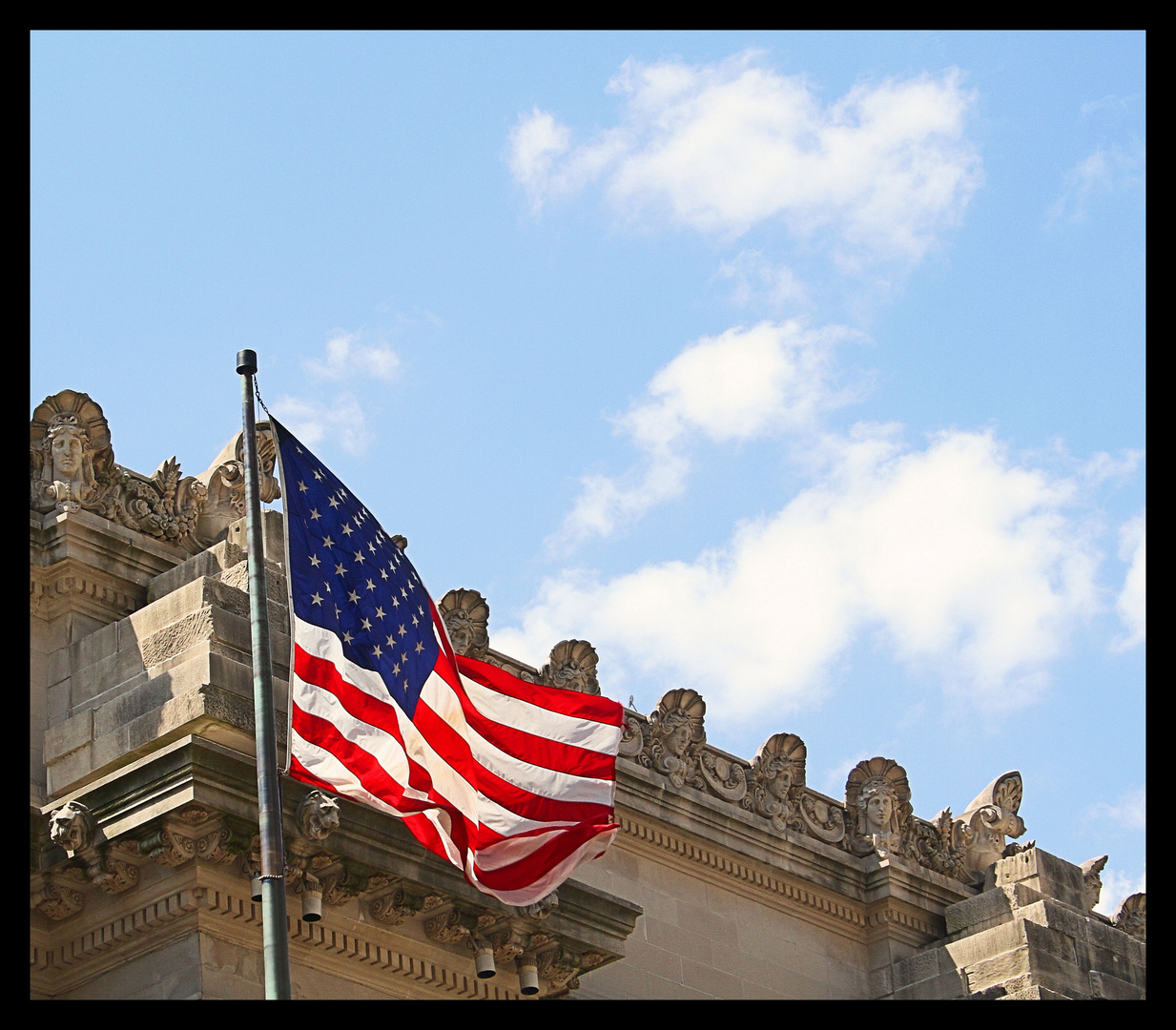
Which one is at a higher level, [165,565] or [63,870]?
[165,565]

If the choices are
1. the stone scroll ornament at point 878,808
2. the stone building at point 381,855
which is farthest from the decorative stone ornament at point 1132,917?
the stone scroll ornament at point 878,808

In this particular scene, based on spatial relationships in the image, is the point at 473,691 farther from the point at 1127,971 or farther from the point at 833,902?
the point at 1127,971

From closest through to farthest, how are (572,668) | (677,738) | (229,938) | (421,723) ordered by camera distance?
(229,938), (421,723), (572,668), (677,738)

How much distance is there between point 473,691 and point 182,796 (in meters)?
2.70

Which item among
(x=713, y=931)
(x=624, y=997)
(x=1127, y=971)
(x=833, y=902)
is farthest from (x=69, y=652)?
(x=1127, y=971)

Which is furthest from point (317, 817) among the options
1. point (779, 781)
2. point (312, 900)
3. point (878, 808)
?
point (878, 808)

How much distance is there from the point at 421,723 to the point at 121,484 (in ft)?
16.0

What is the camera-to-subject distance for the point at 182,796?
53.0ft

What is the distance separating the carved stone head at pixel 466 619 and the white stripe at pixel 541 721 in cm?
365

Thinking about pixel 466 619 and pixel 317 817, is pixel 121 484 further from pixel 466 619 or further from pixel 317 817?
pixel 317 817

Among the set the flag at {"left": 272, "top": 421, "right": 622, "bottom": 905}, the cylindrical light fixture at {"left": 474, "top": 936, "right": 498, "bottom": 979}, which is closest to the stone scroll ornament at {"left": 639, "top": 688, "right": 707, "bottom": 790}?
the cylindrical light fixture at {"left": 474, "top": 936, "right": 498, "bottom": 979}

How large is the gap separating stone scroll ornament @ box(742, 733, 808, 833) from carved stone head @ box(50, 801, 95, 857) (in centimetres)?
1083

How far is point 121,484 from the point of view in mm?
20531

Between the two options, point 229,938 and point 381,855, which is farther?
point 381,855
